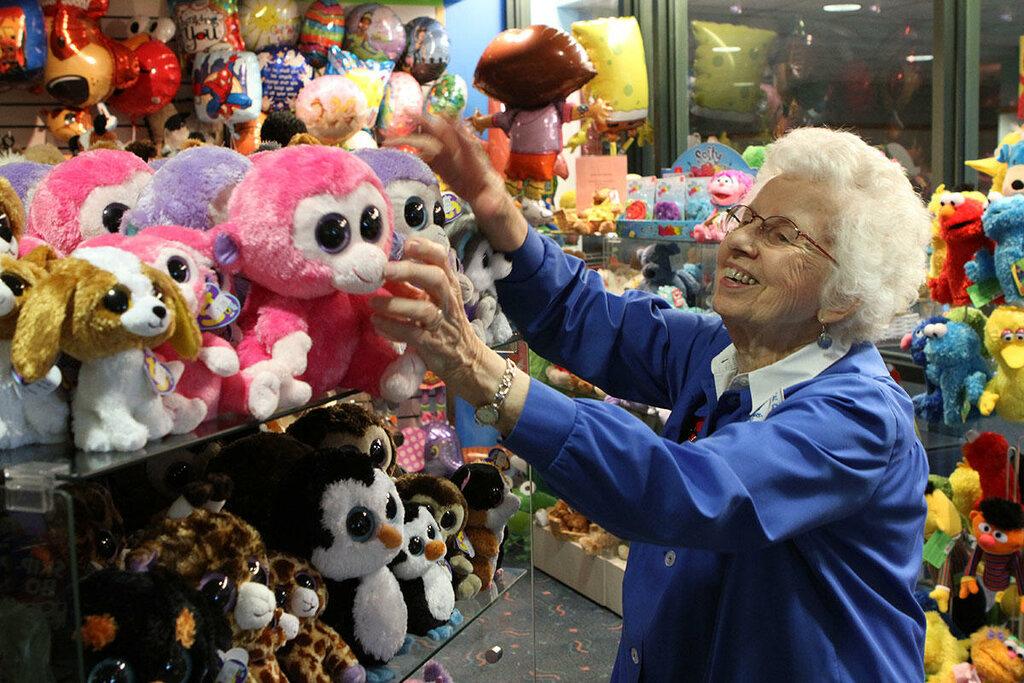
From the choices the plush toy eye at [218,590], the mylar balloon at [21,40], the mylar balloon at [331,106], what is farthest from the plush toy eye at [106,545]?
the mylar balloon at [331,106]

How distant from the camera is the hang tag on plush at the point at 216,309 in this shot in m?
1.19

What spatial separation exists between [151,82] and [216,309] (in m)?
2.70

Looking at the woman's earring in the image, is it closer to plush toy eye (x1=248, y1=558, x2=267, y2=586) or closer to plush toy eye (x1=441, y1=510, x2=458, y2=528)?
plush toy eye (x1=441, y1=510, x2=458, y2=528)

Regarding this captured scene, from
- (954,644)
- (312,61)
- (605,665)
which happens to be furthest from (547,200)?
(954,644)

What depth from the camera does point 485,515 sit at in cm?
175

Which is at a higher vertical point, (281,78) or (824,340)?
(281,78)

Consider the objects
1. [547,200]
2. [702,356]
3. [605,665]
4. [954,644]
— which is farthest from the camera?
[547,200]

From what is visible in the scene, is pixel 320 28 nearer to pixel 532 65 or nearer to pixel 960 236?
pixel 532 65

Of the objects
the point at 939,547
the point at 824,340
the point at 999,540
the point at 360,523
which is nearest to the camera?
the point at 360,523

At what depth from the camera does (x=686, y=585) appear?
1.47m

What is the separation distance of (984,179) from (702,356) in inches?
96.2

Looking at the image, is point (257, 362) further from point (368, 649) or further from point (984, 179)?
point (984, 179)

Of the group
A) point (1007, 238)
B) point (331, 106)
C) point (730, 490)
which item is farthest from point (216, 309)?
point (331, 106)

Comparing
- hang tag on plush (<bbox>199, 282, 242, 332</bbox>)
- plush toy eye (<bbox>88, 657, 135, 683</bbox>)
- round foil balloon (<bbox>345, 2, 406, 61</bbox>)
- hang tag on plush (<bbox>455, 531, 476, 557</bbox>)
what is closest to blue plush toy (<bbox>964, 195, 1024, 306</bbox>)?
hang tag on plush (<bbox>455, 531, 476, 557</bbox>)
